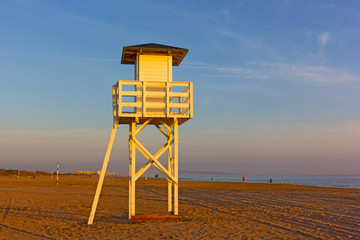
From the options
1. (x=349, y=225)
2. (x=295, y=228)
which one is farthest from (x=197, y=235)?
(x=349, y=225)

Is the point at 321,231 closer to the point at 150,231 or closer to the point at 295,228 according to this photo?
the point at 295,228

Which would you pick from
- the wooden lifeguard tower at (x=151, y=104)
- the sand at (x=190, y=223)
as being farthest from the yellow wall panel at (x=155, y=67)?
the sand at (x=190, y=223)

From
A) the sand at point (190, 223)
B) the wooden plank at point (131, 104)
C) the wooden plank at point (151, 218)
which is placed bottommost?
the sand at point (190, 223)

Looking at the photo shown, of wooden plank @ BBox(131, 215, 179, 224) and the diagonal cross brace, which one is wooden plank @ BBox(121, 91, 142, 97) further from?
wooden plank @ BBox(131, 215, 179, 224)

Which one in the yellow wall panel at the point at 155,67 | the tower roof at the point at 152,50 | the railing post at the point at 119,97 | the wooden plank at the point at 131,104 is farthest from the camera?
the yellow wall panel at the point at 155,67

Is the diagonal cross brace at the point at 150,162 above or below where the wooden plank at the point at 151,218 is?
above

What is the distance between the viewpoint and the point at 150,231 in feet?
37.0

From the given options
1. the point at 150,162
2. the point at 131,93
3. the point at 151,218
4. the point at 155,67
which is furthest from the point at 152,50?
the point at 151,218

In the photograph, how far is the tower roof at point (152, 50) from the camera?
1328 cm

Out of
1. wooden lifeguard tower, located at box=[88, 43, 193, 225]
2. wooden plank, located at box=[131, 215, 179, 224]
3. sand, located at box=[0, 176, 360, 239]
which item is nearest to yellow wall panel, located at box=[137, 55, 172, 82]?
wooden lifeguard tower, located at box=[88, 43, 193, 225]

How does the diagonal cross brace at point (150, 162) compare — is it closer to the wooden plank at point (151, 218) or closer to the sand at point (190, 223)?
the wooden plank at point (151, 218)

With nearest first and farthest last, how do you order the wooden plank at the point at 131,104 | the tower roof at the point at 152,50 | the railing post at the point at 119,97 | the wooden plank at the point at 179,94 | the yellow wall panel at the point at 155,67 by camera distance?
the railing post at the point at 119,97 < the wooden plank at the point at 131,104 < the wooden plank at the point at 179,94 < the tower roof at the point at 152,50 < the yellow wall panel at the point at 155,67

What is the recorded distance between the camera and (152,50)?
13.5 m

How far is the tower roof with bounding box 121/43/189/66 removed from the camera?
13281 mm
